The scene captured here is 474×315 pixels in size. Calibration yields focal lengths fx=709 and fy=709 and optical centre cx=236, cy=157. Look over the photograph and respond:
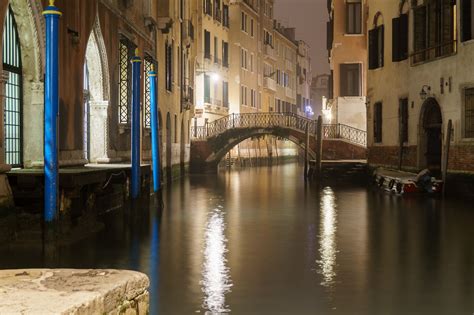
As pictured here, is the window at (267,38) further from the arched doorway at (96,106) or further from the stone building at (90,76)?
the arched doorway at (96,106)

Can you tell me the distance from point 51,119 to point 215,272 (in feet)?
8.89

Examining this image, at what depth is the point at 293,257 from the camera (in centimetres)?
927

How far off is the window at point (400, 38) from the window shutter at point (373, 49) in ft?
8.00

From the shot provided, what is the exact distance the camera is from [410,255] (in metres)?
9.41

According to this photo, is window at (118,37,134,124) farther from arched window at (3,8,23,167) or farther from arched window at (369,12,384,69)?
arched window at (369,12,384,69)

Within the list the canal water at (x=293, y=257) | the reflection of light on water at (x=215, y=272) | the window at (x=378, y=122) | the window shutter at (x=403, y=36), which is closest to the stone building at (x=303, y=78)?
the window at (x=378, y=122)

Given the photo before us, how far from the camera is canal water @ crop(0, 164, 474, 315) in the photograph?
663cm

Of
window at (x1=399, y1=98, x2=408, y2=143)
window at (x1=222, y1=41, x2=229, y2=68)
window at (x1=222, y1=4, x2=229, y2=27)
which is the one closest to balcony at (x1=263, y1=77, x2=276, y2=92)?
window at (x1=222, y1=41, x2=229, y2=68)

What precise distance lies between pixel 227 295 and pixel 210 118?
33.6 metres

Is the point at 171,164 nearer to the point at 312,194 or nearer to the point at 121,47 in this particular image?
the point at 312,194

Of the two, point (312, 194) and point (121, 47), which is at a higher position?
point (121, 47)

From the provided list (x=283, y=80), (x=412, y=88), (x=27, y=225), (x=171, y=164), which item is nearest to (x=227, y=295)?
(x=27, y=225)

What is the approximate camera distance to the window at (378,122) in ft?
83.0

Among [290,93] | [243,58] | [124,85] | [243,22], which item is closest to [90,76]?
[124,85]
